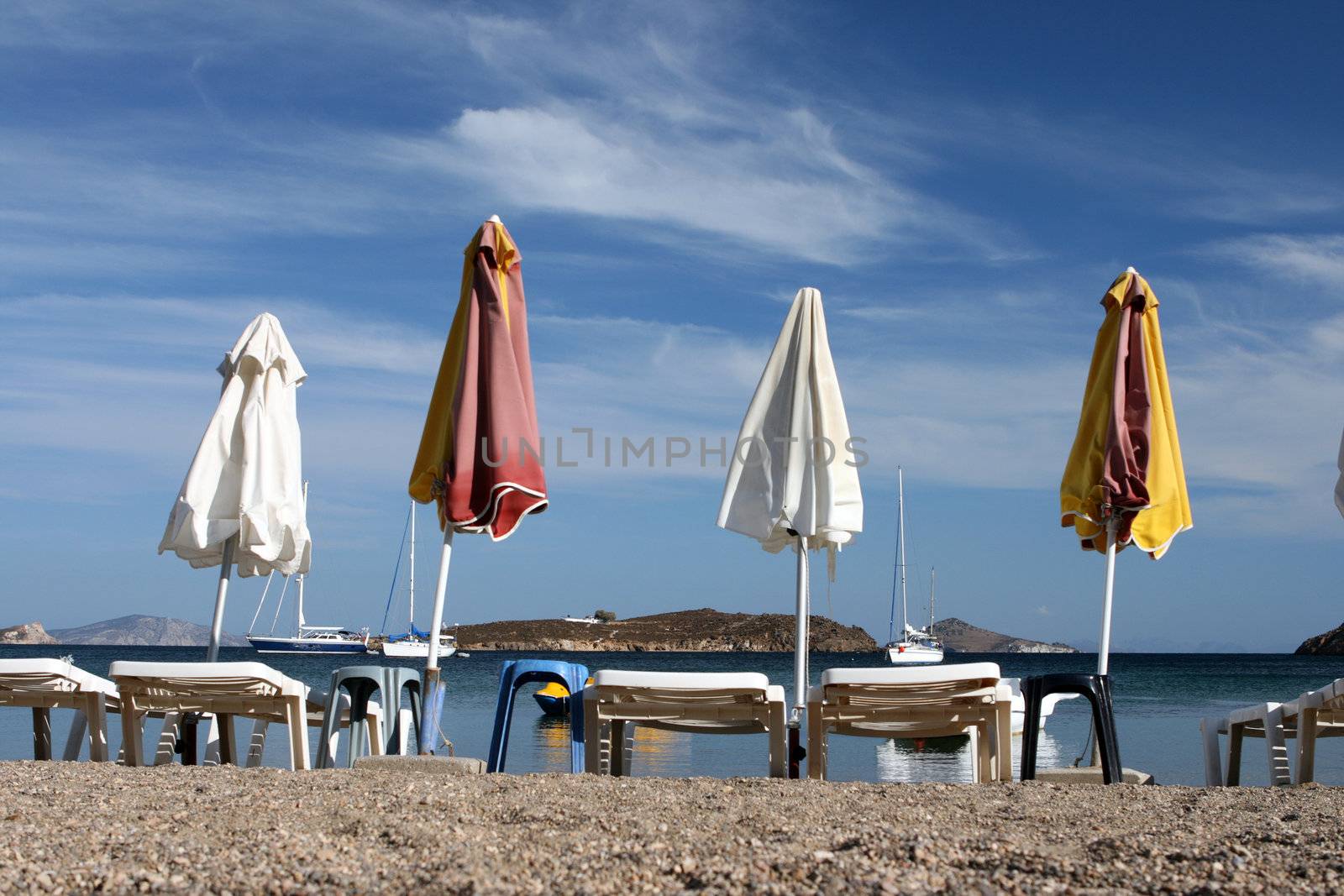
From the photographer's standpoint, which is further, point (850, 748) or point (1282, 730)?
point (850, 748)

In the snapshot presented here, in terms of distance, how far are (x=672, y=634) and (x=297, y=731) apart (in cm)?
7317

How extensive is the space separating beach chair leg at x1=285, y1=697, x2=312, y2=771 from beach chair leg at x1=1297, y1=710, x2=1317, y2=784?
431cm

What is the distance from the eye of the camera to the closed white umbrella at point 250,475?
6.18 m

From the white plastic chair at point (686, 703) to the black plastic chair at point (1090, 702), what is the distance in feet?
3.41

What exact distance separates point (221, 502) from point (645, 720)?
2769mm

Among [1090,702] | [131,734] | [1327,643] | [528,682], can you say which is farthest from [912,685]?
[1327,643]

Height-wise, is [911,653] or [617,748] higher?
[617,748]

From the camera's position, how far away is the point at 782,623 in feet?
247

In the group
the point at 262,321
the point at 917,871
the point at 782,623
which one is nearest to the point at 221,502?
the point at 262,321

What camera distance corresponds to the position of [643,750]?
11508mm

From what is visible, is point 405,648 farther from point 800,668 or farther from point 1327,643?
point 1327,643

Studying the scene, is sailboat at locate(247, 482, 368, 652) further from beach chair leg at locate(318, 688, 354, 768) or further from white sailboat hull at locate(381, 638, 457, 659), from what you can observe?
beach chair leg at locate(318, 688, 354, 768)

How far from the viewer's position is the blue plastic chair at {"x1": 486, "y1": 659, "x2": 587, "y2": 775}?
204 inches

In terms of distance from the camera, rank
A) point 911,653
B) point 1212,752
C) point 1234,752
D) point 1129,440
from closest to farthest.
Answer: point 1234,752
point 1212,752
point 1129,440
point 911,653
